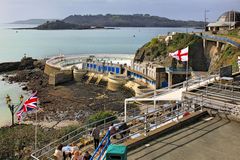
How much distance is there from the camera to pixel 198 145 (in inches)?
340

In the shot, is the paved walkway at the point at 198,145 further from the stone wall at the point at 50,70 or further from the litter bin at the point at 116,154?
the stone wall at the point at 50,70

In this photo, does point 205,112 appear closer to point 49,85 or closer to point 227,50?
point 227,50

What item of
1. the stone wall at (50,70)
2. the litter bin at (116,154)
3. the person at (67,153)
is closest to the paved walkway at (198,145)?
the litter bin at (116,154)

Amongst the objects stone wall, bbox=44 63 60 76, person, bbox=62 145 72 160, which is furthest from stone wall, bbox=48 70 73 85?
person, bbox=62 145 72 160

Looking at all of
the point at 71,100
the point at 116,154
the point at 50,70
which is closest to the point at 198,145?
the point at 116,154

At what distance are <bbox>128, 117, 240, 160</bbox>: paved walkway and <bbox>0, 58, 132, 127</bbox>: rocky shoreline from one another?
21.9m

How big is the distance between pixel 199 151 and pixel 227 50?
36356mm

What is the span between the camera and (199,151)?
8.31 meters

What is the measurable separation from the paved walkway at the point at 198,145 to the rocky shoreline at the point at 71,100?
21939 millimetres

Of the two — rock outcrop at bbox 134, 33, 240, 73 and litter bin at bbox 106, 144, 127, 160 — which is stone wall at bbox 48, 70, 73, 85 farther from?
litter bin at bbox 106, 144, 127, 160

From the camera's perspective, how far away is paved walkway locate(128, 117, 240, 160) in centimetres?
803

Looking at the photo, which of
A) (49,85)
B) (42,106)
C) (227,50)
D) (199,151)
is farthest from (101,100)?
(199,151)

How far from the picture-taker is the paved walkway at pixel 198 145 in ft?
26.3

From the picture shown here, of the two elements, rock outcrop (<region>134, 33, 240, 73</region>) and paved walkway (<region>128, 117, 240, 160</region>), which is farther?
rock outcrop (<region>134, 33, 240, 73</region>)
